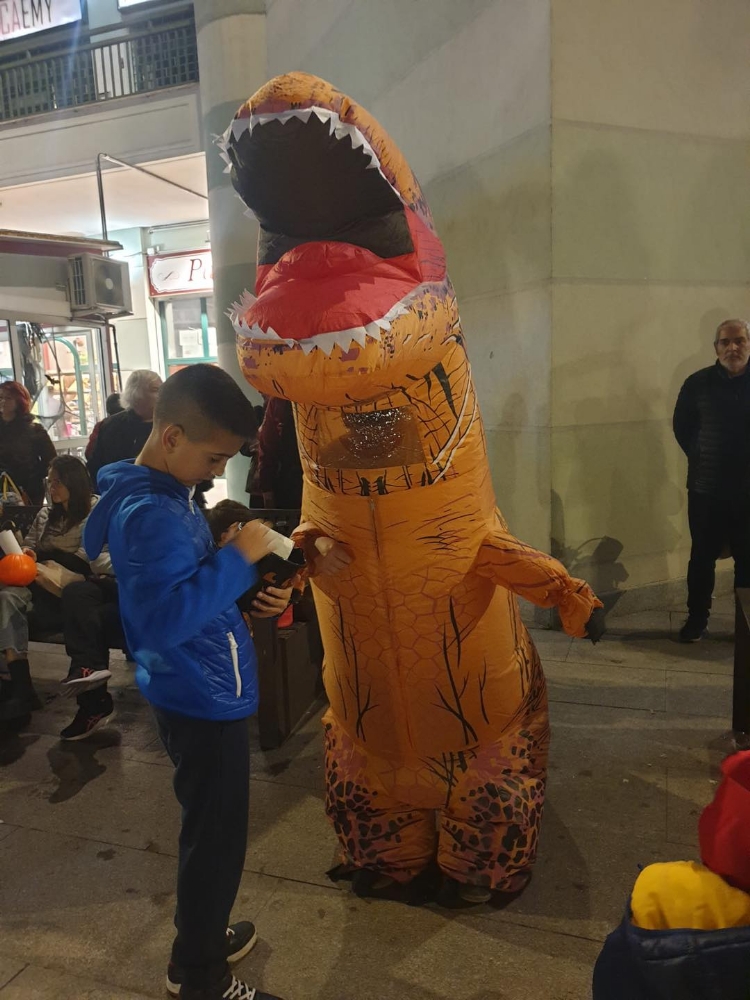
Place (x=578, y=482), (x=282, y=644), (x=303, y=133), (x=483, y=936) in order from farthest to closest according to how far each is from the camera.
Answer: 1. (x=578, y=482)
2. (x=282, y=644)
3. (x=483, y=936)
4. (x=303, y=133)

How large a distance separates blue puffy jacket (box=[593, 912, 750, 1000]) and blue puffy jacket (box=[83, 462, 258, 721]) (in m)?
0.90

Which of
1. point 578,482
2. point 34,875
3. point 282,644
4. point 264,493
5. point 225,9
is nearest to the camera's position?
point 34,875

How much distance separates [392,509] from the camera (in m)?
1.78

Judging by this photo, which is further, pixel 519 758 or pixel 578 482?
pixel 578 482

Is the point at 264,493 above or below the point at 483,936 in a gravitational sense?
above

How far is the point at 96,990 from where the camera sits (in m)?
1.80

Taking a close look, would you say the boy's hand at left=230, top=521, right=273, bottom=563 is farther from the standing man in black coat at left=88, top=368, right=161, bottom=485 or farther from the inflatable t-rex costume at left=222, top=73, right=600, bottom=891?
the standing man in black coat at left=88, top=368, right=161, bottom=485

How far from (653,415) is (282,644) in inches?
108

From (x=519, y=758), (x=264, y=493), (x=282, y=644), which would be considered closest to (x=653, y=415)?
(x=264, y=493)

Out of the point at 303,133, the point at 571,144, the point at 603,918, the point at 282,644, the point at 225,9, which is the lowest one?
the point at 603,918

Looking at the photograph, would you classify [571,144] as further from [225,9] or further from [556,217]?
[225,9]

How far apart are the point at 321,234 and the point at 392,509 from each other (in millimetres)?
656

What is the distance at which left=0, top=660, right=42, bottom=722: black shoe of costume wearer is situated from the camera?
3232 mm

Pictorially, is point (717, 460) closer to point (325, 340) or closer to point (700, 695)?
point (700, 695)
